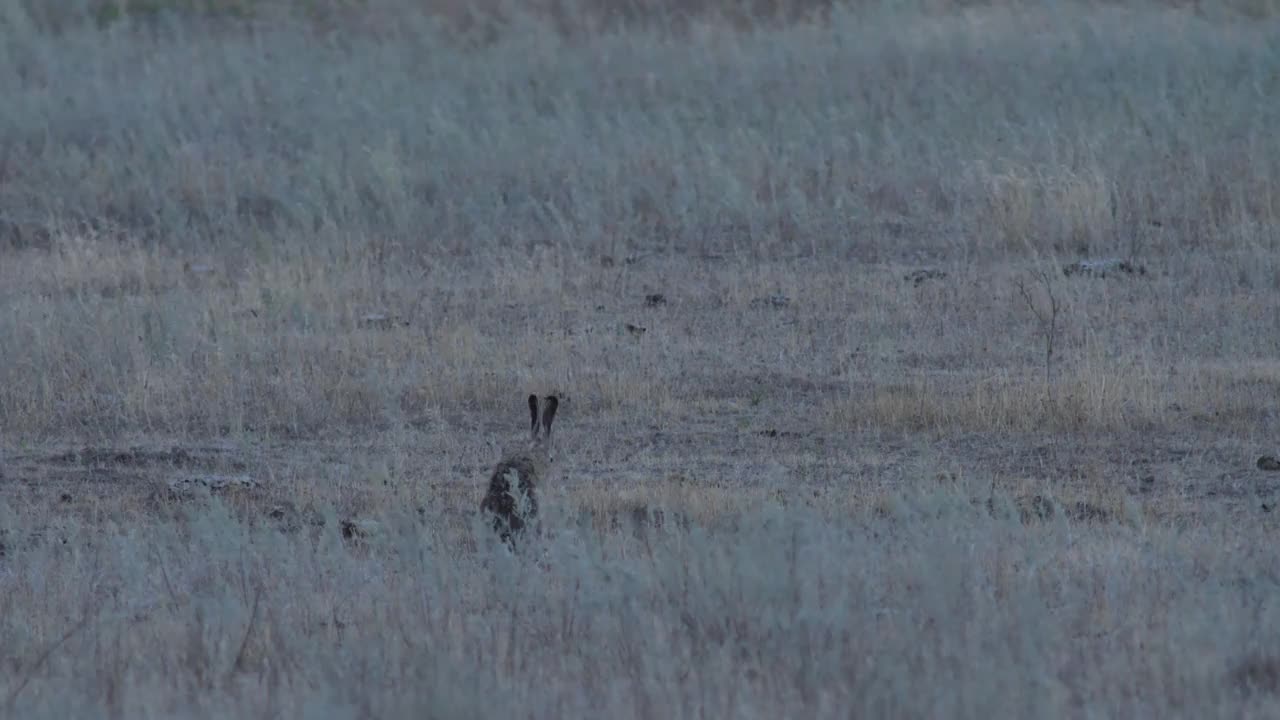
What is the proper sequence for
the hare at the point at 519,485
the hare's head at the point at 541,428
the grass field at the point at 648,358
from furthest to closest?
the hare's head at the point at 541,428
the hare at the point at 519,485
the grass field at the point at 648,358

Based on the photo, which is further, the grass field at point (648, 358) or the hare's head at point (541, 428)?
the hare's head at point (541, 428)

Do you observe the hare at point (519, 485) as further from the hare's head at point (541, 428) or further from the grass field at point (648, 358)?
the grass field at point (648, 358)

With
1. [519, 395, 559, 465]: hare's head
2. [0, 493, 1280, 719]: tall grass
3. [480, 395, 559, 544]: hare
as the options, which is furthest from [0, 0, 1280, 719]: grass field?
[519, 395, 559, 465]: hare's head

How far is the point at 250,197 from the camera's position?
1623 cm

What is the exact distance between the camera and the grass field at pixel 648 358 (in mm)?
5359

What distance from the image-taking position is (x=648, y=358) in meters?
10.7

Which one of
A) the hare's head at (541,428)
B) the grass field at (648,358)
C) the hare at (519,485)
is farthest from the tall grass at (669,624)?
the hare's head at (541,428)

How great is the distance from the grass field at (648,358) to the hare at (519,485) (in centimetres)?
14

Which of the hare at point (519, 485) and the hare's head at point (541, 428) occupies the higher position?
the hare's head at point (541, 428)

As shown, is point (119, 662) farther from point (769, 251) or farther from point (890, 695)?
point (769, 251)

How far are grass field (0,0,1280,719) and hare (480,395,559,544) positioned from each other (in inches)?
5.4

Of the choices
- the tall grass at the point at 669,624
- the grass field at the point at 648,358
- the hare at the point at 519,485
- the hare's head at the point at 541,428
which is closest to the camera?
the tall grass at the point at 669,624

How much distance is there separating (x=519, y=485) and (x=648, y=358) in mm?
3811

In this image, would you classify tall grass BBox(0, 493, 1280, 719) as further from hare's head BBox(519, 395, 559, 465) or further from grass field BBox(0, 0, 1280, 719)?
hare's head BBox(519, 395, 559, 465)
